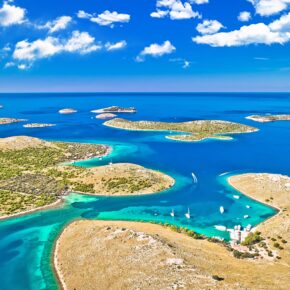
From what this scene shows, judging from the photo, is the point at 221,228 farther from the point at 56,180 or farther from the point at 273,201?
the point at 56,180

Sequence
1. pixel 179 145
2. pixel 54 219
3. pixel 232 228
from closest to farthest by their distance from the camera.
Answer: pixel 232 228 < pixel 54 219 < pixel 179 145

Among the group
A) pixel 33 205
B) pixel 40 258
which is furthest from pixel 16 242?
pixel 33 205

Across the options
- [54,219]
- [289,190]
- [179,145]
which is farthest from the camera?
[179,145]

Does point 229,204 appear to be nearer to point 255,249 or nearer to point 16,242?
point 255,249

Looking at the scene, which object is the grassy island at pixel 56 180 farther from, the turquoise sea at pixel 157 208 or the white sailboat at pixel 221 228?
the white sailboat at pixel 221 228

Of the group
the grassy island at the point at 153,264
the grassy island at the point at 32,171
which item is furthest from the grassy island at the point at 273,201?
the grassy island at the point at 32,171

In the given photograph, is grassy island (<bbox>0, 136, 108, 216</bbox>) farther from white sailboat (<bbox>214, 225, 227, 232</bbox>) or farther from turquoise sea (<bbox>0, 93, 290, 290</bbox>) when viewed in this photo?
white sailboat (<bbox>214, 225, 227, 232</bbox>)
